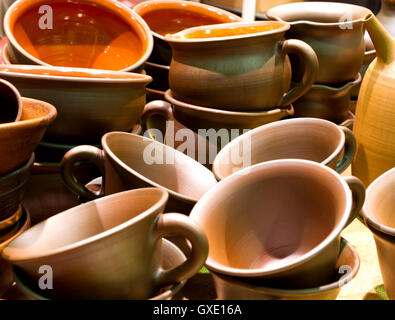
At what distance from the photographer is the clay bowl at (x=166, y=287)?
663mm

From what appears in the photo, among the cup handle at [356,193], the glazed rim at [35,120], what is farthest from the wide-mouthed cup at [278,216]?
the glazed rim at [35,120]

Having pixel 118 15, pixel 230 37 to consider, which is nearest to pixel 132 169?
pixel 230 37

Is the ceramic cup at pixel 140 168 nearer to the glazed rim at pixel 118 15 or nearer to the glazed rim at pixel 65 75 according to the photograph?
the glazed rim at pixel 65 75

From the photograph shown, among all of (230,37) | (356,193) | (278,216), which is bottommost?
(278,216)

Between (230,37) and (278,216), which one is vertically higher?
(230,37)

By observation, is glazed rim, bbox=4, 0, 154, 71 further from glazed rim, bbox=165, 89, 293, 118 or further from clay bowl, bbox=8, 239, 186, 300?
clay bowl, bbox=8, 239, 186, 300

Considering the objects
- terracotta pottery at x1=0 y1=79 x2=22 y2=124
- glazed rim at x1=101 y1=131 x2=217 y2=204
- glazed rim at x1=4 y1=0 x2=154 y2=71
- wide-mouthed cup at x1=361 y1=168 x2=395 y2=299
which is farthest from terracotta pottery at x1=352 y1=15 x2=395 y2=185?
terracotta pottery at x1=0 y1=79 x2=22 y2=124

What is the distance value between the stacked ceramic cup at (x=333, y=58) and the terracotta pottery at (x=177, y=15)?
0.55ft

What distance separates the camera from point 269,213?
927 millimetres

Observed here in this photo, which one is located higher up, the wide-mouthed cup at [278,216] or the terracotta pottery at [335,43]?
the terracotta pottery at [335,43]

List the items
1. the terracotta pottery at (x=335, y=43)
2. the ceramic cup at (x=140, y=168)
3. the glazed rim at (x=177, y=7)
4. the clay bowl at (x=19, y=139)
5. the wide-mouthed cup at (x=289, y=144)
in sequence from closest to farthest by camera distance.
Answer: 1. the clay bowl at (x=19, y=139)
2. the ceramic cup at (x=140, y=168)
3. the wide-mouthed cup at (x=289, y=144)
4. the terracotta pottery at (x=335, y=43)
5. the glazed rim at (x=177, y=7)

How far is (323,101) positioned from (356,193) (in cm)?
66

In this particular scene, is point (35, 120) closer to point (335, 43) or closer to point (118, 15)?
point (118, 15)
